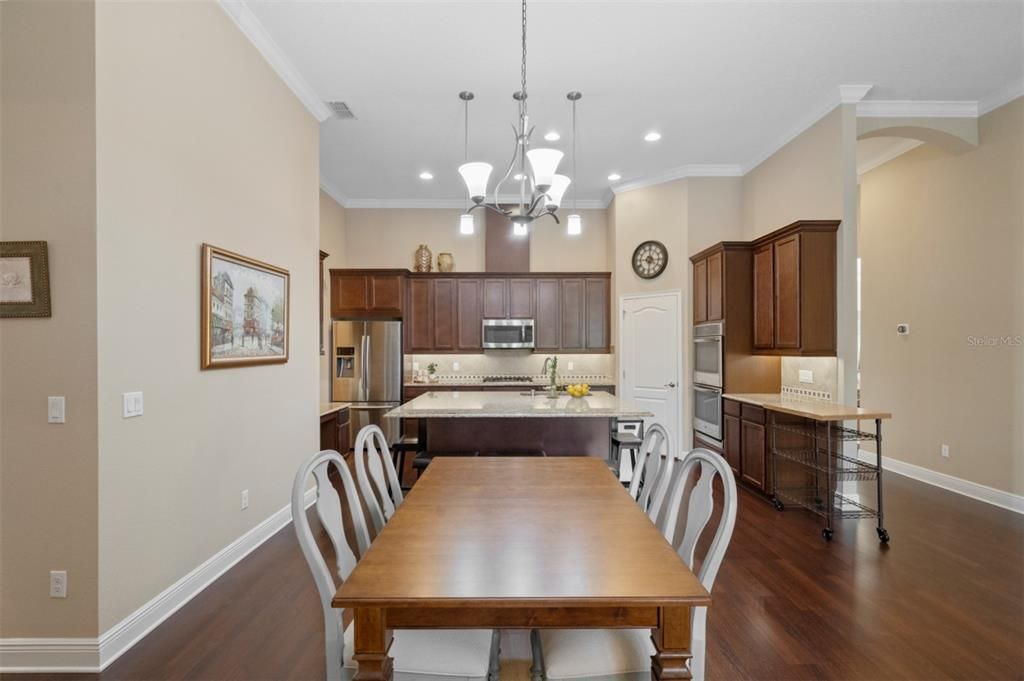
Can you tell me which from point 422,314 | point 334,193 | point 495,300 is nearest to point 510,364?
point 495,300

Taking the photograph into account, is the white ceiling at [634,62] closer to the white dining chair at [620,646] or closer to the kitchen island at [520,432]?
the kitchen island at [520,432]

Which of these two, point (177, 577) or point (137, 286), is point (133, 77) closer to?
point (137, 286)

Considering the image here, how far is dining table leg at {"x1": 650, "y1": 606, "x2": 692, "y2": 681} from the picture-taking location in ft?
3.86

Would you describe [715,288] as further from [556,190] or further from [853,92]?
[556,190]

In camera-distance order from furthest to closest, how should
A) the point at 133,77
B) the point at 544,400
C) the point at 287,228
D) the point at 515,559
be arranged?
the point at 544,400 < the point at 287,228 < the point at 133,77 < the point at 515,559

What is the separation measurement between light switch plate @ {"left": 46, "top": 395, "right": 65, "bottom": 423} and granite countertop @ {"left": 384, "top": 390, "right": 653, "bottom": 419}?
1.70 m

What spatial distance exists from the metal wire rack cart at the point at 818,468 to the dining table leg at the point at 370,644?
11.1ft

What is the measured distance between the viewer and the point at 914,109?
4.23 metres

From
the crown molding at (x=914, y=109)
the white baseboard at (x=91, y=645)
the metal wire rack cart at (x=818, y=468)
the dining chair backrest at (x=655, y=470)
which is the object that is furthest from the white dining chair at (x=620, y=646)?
the crown molding at (x=914, y=109)

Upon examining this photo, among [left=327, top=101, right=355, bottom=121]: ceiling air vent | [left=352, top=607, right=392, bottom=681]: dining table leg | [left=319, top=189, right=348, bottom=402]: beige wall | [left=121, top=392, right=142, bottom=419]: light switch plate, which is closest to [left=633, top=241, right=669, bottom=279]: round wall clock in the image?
[left=327, top=101, right=355, bottom=121]: ceiling air vent

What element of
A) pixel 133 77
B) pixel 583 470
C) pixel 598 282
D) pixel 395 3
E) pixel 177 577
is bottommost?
pixel 177 577

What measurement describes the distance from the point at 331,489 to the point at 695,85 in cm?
405

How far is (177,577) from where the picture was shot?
2.47 m

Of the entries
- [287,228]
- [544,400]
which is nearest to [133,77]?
[287,228]
